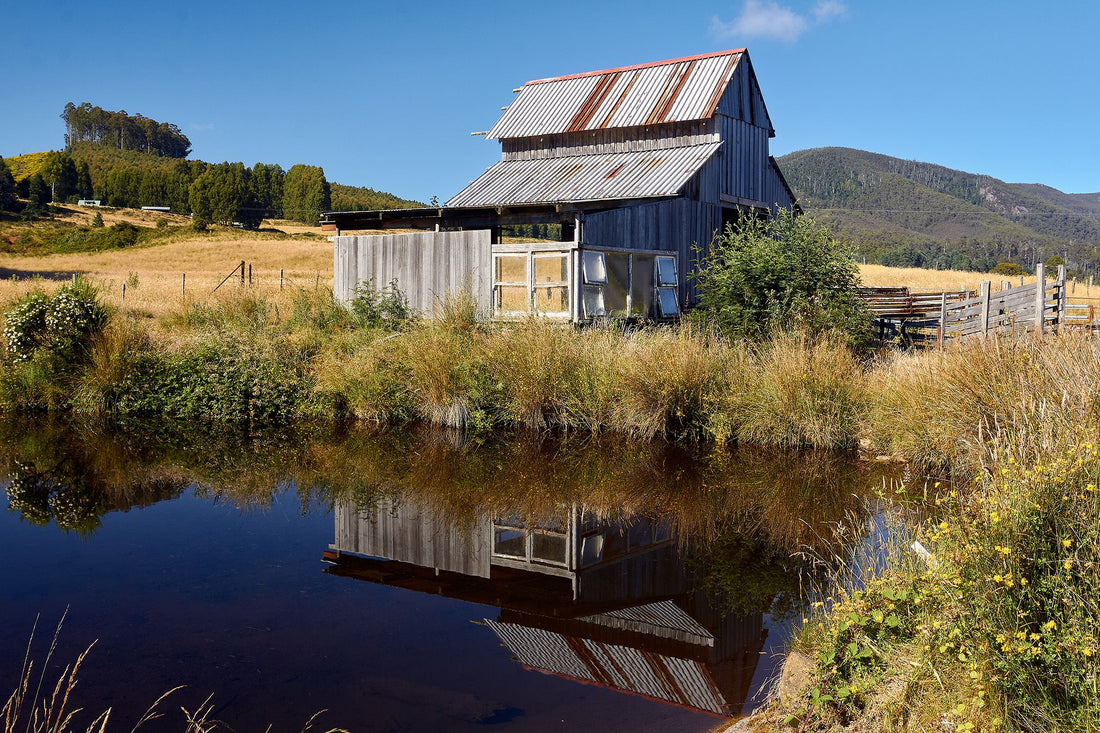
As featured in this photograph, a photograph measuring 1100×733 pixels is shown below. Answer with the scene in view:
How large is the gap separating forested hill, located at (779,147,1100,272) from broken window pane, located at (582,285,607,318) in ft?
246

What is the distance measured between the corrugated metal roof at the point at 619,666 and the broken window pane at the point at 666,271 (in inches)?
572

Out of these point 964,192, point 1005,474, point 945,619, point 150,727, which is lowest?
point 150,727

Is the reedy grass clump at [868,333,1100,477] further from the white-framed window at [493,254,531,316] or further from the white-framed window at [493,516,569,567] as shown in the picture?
the white-framed window at [493,254,531,316]

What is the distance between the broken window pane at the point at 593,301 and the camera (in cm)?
1842

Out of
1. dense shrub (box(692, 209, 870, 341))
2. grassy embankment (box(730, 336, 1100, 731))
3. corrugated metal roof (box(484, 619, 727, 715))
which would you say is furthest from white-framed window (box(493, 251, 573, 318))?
grassy embankment (box(730, 336, 1100, 731))

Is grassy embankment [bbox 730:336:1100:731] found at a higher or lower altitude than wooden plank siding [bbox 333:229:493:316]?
lower

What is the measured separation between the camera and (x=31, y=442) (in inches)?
563

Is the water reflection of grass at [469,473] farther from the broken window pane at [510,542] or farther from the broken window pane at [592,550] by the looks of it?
the broken window pane at [592,550]

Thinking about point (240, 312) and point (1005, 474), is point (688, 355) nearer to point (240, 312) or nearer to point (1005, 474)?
point (1005, 474)

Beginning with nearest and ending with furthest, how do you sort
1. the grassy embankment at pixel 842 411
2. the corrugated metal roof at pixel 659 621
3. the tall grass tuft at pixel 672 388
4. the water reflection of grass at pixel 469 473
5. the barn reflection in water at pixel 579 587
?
the grassy embankment at pixel 842 411 → the barn reflection in water at pixel 579 587 → the corrugated metal roof at pixel 659 621 → the water reflection of grass at pixel 469 473 → the tall grass tuft at pixel 672 388

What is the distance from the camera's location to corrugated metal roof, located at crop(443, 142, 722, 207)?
21.4 meters

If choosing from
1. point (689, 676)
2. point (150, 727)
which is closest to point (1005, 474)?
point (689, 676)

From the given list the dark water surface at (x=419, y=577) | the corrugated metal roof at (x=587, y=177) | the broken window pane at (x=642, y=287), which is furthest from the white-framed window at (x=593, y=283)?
the dark water surface at (x=419, y=577)

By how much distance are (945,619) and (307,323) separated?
55.2 feet
